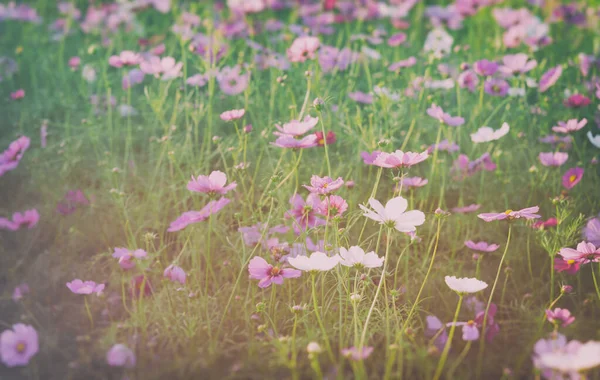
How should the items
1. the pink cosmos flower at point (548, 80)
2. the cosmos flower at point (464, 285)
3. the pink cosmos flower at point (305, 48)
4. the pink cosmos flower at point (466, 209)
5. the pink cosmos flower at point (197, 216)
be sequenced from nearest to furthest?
the cosmos flower at point (464, 285), the pink cosmos flower at point (197, 216), the pink cosmos flower at point (466, 209), the pink cosmos flower at point (305, 48), the pink cosmos flower at point (548, 80)

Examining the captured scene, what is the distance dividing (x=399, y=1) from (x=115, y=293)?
200 cm

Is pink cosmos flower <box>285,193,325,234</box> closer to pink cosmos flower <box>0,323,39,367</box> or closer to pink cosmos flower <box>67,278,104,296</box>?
pink cosmos flower <box>67,278,104,296</box>

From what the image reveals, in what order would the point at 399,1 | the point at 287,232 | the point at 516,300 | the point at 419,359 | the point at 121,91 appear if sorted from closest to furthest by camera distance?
the point at 419,359 < the point at 516,300 < the point at 287,232 < the point at 121,91 < the point at 399,1

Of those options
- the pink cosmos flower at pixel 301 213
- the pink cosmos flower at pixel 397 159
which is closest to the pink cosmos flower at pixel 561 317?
the pink cosmos flower at pixel 397 159

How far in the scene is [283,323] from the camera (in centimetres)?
112

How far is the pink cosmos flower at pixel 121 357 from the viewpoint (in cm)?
97

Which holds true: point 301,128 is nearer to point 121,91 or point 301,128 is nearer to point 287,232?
point 287,232

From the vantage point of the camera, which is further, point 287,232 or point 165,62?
point 165,62

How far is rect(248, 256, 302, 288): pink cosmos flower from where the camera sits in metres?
1.05

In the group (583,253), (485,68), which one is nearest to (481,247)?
(583,253)

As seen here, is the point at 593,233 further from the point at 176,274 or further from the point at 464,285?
the point at 176,274

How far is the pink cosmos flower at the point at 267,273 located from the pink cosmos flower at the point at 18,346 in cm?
36

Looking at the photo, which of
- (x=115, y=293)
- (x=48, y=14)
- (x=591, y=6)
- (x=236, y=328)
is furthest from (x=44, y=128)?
(x=591, y=6)

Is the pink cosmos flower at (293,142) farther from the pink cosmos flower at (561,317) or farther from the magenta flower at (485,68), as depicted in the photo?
the magenta flower at (485,68)
